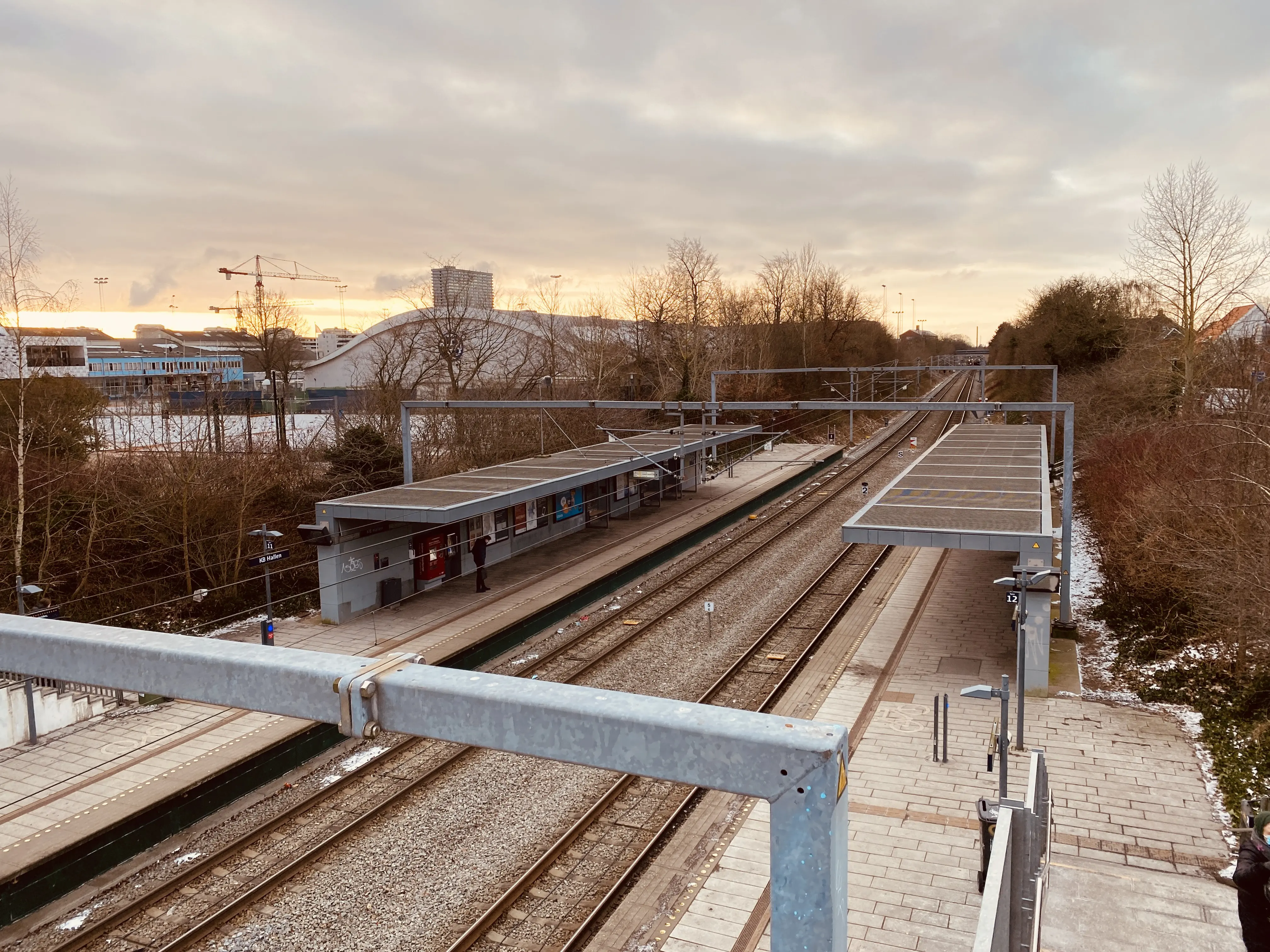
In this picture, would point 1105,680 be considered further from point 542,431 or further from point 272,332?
point 272,332

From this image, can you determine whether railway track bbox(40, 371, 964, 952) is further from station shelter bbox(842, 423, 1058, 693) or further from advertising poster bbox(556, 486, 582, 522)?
advertising poster bbox(556, 486, 582, 522)

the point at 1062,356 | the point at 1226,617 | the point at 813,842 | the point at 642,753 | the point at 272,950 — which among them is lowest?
the point at 272,950

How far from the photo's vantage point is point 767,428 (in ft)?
180

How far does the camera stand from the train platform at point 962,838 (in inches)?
324

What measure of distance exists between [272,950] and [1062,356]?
46264mm

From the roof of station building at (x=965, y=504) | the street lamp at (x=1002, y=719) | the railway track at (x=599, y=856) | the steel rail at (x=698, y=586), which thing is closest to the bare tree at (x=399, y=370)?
the steel rail at (x=698, y=586)

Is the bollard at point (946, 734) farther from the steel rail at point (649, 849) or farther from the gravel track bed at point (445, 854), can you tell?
the gravel track bed at point (445, 854)

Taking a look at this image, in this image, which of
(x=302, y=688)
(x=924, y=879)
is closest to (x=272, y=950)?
(x=924, y=879)

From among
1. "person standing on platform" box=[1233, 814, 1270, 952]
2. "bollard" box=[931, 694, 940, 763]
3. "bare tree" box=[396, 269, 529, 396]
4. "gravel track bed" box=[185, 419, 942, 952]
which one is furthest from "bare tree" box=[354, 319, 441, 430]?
"person standing on platform" box=[1233, 814, 1270, 952]

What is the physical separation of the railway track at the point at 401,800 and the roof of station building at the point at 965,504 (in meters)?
3.16

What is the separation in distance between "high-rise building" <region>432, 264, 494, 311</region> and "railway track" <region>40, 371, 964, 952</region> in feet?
73.7

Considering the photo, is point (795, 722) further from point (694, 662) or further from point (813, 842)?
point (694, 662)

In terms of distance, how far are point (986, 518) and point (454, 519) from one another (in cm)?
1126

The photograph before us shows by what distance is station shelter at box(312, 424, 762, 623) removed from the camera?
18641 mm
